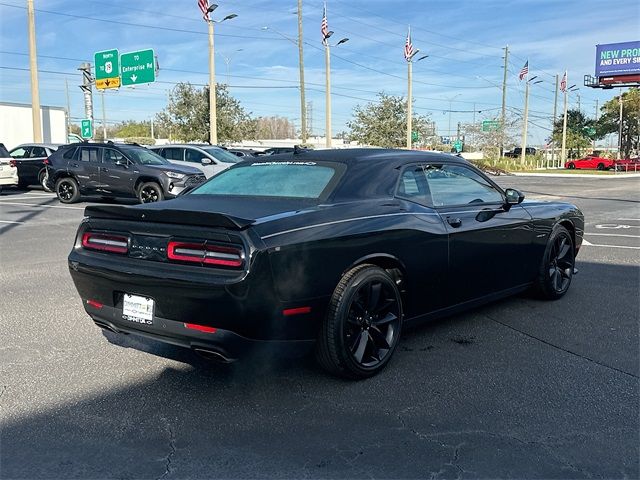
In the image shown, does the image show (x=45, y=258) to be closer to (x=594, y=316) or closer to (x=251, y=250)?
(x=251, y=250)

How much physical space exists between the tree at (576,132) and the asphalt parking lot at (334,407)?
77683 mm

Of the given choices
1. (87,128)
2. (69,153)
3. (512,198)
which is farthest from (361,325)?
(87,128)

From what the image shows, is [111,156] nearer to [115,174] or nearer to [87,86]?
[115,174]

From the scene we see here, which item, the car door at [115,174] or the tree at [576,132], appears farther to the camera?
the tree at [576,132]

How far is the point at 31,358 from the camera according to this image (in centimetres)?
439

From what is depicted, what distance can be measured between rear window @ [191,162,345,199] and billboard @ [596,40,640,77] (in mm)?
74538

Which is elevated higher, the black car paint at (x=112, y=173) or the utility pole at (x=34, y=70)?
the utility pole at (x=34, y=70)

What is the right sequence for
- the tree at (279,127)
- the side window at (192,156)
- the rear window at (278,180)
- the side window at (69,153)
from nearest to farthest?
the rear window at (278,180)
the side window at (69,153)
the side window at (192,156)
the tree at (279,127)

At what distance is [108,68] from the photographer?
32.9m

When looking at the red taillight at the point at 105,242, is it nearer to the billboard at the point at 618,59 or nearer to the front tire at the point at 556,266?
the front tire at the point at 556,266

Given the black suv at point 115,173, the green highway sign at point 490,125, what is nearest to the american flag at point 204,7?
the black suv at point 115,173

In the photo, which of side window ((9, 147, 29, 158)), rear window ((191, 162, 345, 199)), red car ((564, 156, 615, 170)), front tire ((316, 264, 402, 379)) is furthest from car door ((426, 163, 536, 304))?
red car ((564, 156, 615, 170))

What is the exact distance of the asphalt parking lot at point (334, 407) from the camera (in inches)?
116

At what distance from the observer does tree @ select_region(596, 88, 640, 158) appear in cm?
7031
